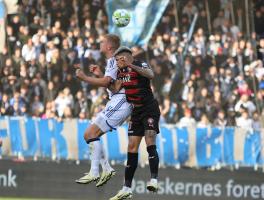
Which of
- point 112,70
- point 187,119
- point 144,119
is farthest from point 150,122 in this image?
point 187,119

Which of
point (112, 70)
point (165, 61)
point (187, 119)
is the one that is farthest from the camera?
point (165, 61)

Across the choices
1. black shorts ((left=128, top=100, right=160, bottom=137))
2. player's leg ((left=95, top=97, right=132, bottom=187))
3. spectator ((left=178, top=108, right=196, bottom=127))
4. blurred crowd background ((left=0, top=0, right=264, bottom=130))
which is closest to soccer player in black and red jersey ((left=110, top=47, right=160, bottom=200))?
black shorts ((left=128, top=100, right=160, bottom=137))

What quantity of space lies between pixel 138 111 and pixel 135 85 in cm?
40

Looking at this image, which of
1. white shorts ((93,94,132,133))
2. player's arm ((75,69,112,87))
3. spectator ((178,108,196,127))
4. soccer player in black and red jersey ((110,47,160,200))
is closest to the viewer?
player's arm ((75,69,112,87))

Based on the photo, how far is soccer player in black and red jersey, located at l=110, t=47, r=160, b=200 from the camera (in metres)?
11.0

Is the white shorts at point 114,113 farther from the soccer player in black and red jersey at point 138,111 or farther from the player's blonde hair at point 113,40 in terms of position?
the player's blonde hair at point 113,40

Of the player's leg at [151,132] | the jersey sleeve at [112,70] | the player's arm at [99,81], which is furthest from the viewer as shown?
the player's leg at [151,132]

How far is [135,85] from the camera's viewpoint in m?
11.2

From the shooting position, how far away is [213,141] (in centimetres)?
1798

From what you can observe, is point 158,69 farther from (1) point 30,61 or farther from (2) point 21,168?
(2) point 21,168

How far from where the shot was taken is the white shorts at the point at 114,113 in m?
11.4

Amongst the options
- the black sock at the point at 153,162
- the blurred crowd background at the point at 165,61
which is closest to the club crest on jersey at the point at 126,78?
the black sock at the point at 153,162

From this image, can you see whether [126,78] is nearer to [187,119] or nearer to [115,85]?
[115,85]

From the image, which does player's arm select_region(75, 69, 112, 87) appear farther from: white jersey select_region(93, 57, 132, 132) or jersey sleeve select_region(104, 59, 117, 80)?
white jersey select_region(93, 57, 132, 132)
